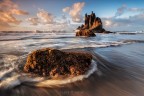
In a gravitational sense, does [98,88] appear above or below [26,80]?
below

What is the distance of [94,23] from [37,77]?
98.8 meters

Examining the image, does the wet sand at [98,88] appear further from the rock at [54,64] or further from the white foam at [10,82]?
the rock at [54,64]

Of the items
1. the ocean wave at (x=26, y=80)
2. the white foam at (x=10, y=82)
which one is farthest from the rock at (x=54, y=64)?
the white foam at (x=10, y=82)

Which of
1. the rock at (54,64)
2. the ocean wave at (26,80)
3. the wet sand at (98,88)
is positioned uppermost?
the rock at (54,64)

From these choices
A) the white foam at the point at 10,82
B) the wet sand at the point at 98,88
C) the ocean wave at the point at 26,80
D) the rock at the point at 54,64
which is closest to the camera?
the wet sand at the point at 98,88

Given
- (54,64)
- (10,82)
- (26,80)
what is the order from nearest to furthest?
(10,82), (26,80), (54,64)

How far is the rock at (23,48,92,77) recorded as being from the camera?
4770 mm

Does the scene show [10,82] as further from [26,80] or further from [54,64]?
[54,64]

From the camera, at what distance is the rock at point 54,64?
4770mm

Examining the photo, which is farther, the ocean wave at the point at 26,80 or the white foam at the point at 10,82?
the ocean wave at the point at 26,80

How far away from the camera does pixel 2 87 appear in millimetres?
3848

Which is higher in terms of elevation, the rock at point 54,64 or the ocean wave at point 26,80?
the rock at point 54,64

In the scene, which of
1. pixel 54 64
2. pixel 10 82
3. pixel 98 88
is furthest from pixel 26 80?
pixel 98 88

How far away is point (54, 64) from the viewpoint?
490cm
